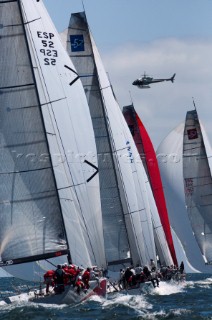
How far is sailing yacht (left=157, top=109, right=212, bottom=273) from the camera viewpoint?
182ft

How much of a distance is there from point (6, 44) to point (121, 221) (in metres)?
11.4

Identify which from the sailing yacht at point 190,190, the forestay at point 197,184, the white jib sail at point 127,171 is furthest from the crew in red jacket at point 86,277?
the forestay at point 197,184

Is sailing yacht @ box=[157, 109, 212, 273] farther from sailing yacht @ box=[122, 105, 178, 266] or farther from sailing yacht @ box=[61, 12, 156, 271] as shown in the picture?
sailing yacht @ box=[61, 12, 156, 271]

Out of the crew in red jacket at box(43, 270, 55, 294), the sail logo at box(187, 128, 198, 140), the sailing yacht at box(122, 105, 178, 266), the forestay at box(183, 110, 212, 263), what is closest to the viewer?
the crew in red jacket at box(43, 270, 55, 294)

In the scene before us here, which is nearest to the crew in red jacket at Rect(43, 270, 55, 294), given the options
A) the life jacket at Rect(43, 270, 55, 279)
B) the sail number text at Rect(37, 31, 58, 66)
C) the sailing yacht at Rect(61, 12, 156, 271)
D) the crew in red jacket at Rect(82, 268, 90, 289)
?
the life jacket at Rect(43, 270, 55, 279)

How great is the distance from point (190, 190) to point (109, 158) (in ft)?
47.7

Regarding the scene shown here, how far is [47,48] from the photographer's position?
3444 centimetres

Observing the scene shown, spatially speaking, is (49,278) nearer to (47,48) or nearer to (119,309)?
(119,309)

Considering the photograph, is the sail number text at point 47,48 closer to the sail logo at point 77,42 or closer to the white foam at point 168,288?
the sail logo at point 77,42

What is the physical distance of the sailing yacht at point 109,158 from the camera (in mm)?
41750

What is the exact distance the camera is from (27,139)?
33.0 metres

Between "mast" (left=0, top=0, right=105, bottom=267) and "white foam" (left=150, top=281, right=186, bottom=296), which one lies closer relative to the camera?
"mast" (left=0, top=0, right=105, bottom=267)

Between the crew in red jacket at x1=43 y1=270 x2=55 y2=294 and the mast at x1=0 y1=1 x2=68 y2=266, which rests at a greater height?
the mast at x1=0 y1=1 x2=68 y2=266

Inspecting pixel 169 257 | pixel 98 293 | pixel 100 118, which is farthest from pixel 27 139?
pixel 169 257
